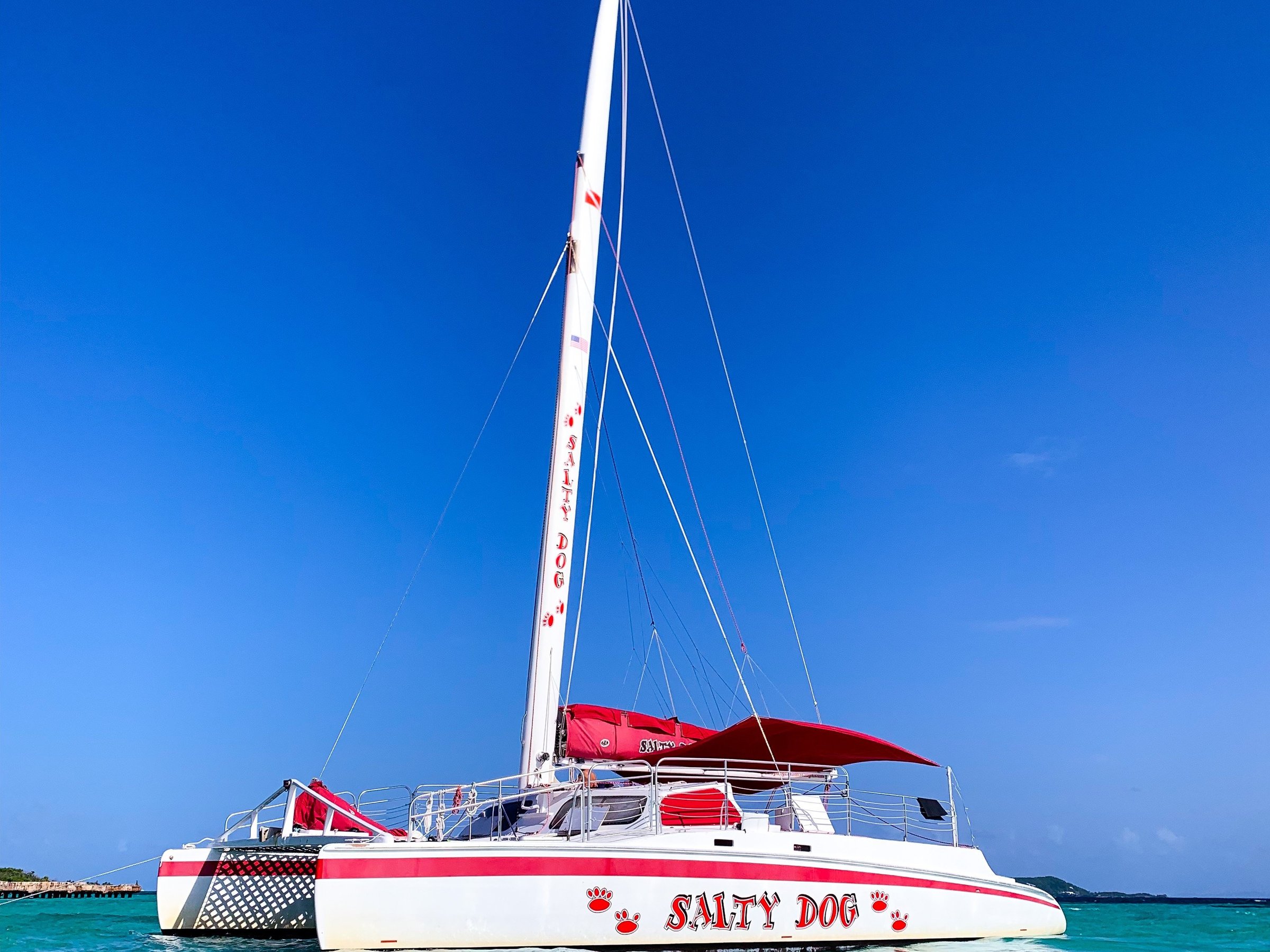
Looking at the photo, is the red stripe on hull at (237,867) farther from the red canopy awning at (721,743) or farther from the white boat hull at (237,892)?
the red canopy awning at (721,743)

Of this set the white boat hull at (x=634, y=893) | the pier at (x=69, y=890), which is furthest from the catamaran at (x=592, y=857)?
the pier at (x=69, y=890)

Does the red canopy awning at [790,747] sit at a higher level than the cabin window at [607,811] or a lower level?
higher

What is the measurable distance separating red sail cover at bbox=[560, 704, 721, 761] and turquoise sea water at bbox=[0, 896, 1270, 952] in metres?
4.62

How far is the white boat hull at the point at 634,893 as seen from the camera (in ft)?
33.5

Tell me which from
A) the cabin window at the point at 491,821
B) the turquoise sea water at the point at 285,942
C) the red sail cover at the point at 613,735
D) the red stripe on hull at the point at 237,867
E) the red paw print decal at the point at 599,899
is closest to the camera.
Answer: the red paw print decal at the point at 599,899

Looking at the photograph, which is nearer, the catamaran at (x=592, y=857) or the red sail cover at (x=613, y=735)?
the catamaran at (x=592, y=857)

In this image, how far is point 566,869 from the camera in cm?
1061

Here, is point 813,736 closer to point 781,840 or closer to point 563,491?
point 781,840

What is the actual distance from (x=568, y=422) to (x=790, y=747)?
653cm

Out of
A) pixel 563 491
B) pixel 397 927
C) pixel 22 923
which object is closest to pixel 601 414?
pixel 563 491

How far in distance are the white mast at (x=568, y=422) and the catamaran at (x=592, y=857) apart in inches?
1.6

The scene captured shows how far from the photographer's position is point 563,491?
1576 cm

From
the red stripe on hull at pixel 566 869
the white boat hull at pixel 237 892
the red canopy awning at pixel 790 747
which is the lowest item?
the white boat hull at pixel 237 892

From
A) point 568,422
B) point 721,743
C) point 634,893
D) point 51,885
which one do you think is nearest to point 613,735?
point 721,743
